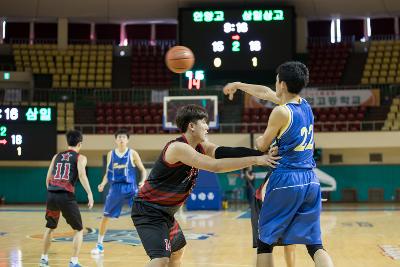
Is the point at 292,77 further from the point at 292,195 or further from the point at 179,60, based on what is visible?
the point at 179,60

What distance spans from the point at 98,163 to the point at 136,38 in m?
8.45

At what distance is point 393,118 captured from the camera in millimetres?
22797

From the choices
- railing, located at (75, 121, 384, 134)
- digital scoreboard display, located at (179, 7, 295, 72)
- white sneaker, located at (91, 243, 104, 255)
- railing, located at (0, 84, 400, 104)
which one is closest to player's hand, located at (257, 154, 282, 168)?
white sneaker, located at (91, 243, 104, 255)

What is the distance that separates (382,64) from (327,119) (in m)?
4.37

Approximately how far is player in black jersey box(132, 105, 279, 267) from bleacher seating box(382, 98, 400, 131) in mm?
18673

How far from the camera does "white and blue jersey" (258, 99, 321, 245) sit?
4.57 m

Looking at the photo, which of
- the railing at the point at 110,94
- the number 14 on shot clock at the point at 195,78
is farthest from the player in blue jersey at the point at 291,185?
the railing at the point at 110,94

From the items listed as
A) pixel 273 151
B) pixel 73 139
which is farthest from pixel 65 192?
pixel 273 151

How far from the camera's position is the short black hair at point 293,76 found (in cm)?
463

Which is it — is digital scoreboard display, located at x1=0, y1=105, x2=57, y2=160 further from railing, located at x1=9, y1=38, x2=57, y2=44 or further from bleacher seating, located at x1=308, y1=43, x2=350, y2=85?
bleacher seating, located at x1=308, y1=43, x2=350, y2=85

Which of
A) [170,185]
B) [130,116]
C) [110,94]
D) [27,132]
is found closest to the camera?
[170,185]

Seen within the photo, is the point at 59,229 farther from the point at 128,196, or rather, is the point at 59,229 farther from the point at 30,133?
the point at 30,133

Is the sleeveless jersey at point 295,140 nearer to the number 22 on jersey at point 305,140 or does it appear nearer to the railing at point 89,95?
the number 22 on jersey at point 305,140

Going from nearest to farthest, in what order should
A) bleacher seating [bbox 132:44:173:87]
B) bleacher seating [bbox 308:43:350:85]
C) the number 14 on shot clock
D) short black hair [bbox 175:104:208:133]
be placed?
short black hair [bbox 175:104:208:133]
the number 14 on shot clock
bleacher seating [bbox 308:43:350:85]
bleacher seating [bbox 132:44:173:87]
